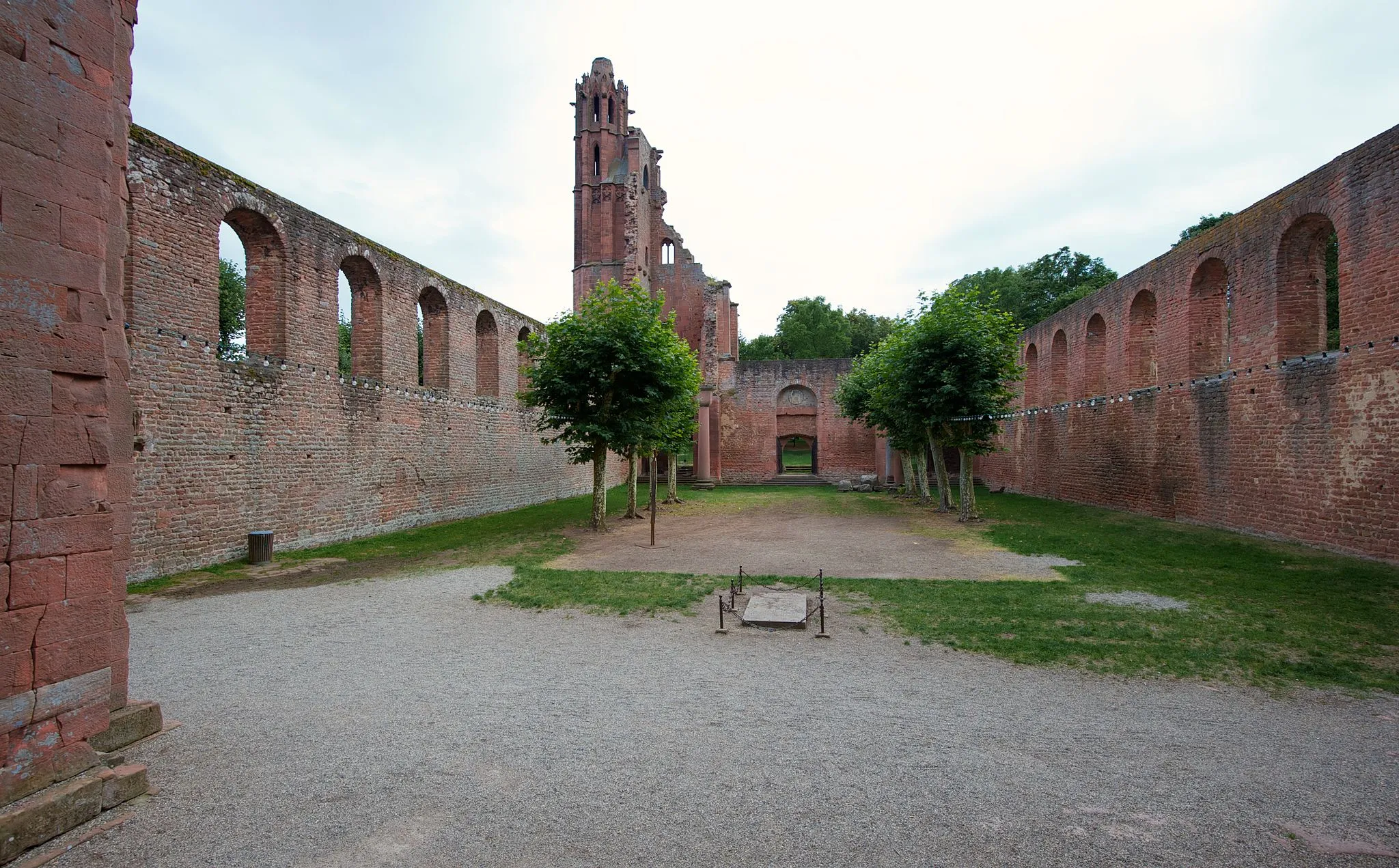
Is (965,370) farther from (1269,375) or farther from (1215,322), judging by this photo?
(1269,375)

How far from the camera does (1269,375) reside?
11.7 m

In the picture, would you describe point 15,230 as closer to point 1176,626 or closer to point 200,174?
point 200,174

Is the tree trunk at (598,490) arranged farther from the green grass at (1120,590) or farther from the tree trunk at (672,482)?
the tree trunk at (672,482)

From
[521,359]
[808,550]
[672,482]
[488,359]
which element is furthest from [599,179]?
[808,550]

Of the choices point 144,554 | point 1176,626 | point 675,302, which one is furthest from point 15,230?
point 675,302

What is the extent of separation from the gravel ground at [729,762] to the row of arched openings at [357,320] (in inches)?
286

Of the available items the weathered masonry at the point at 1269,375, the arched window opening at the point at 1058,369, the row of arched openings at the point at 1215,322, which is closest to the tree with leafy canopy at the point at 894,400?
the arched window opening at the point at 1058,369

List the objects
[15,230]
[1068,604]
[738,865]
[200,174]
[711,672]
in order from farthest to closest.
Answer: [200,174] → [1068,604] → [711,672] → [15,230] → [738,865]

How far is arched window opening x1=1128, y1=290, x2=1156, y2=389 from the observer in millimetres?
17109

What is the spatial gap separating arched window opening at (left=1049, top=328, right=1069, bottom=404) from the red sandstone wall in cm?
2336

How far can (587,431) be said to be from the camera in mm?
14531

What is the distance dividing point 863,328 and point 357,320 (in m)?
45.2

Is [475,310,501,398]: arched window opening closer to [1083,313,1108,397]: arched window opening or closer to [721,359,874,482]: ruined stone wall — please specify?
[721,359,874,482]: ruined stone wall

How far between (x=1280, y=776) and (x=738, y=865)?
302 centimetres
